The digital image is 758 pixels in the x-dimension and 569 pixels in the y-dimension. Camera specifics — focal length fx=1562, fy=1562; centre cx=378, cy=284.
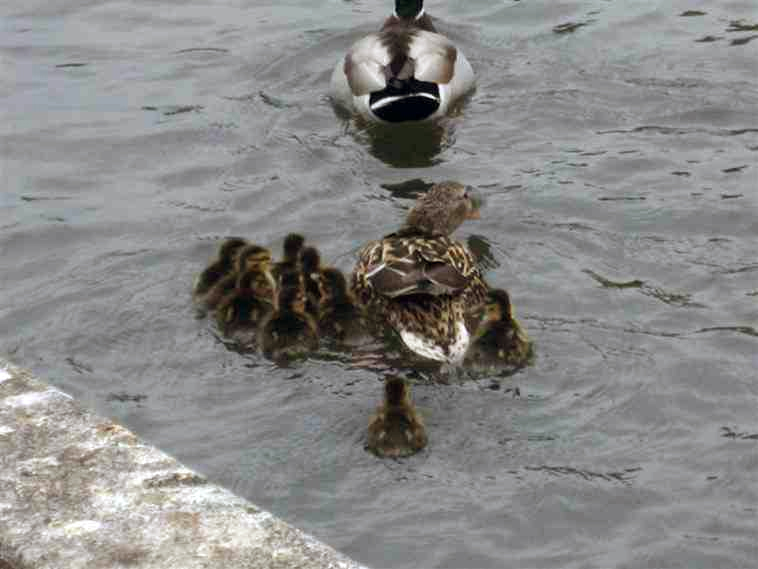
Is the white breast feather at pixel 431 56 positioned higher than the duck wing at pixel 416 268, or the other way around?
the duck wing at pixel 416 268

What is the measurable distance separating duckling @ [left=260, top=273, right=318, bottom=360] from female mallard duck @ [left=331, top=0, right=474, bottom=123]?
339cm

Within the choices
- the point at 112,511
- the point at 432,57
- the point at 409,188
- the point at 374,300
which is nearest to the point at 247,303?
the point at 374,300

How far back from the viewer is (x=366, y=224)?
8281 millimetres

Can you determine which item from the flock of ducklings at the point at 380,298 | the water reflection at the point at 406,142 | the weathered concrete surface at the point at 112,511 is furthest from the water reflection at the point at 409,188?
the weathered concrete surface at the point at 112,511

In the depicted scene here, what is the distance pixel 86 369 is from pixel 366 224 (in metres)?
2.02

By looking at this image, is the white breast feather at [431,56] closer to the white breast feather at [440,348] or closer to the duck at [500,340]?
the white breast feather at [440,348]

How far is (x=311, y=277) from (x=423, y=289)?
1.98 ft

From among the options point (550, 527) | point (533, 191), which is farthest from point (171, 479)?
point (533, 191)

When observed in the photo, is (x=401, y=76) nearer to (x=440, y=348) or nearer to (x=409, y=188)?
(x=409, y=188)

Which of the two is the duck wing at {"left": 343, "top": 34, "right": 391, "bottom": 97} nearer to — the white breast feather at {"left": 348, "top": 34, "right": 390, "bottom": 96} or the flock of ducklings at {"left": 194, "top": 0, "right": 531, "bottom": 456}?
the white breast feather at {"left": 348, "top": 34, "right": 390, "bottom": 96}

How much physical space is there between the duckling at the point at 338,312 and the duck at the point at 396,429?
980 mm

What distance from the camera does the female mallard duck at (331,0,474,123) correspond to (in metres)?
10.1

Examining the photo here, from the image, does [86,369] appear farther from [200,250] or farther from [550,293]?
[550,293]

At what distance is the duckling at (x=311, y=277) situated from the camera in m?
7.04
